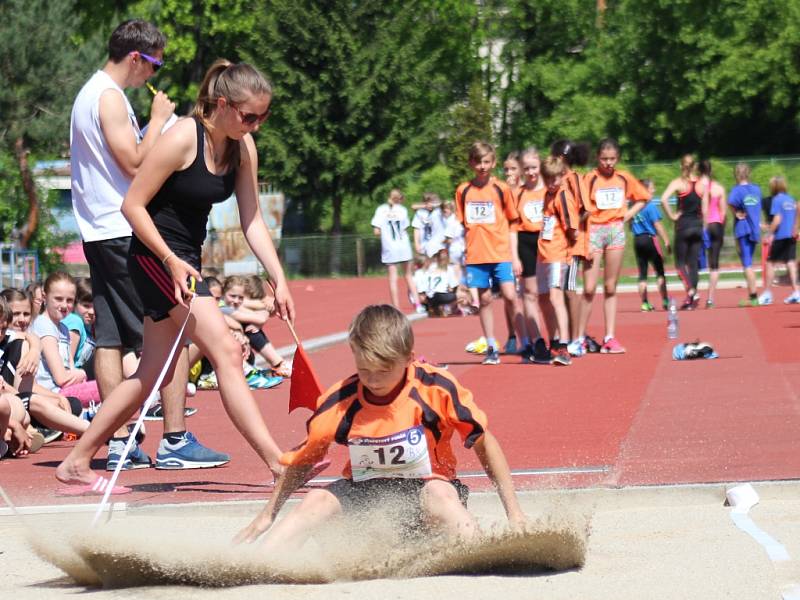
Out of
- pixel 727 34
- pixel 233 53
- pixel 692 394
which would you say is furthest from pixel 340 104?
pixel 692 394

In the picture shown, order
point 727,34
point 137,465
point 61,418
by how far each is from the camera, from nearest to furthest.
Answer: point 137,465, point 61,418, point 727,34

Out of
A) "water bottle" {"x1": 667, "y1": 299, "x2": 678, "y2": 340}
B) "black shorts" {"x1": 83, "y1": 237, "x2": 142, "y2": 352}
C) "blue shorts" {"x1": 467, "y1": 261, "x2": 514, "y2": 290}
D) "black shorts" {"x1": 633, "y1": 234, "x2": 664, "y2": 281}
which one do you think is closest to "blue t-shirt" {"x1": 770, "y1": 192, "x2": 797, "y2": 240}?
"black shorts" {"x1": 633, "y1": 234, "x2": 664, "y2": 281}

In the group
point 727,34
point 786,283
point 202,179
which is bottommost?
Result: point 786,283

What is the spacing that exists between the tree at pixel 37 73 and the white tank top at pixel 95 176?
25.1 meters

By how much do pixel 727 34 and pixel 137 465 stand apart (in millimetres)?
43458

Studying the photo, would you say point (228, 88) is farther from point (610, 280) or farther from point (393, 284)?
point (393, 284)

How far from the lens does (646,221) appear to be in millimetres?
19391

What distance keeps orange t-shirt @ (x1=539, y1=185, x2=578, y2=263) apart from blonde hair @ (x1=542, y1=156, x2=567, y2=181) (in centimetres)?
15

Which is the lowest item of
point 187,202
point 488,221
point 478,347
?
point 478,347

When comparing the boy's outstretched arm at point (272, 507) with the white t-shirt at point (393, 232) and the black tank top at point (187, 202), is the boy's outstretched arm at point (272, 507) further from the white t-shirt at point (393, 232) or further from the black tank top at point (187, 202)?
the white t-shirt at point (393, 232)

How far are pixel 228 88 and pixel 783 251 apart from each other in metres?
16.3

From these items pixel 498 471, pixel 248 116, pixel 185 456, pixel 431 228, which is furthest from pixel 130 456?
pixel 431 228

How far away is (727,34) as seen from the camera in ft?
158

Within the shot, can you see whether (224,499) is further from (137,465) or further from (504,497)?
(504,497)
